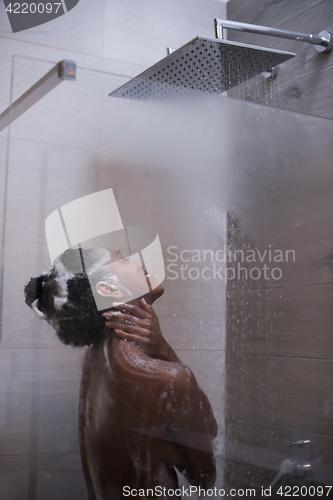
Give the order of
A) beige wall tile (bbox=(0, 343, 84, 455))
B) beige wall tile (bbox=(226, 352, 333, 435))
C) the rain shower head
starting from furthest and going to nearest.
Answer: the rain shower head
beige wall tile (bbox=(226, 352, 333, 435))
beige wall tile (bbox=(0, 343, 84, 455))

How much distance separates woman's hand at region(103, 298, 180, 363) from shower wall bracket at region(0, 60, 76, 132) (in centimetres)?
45

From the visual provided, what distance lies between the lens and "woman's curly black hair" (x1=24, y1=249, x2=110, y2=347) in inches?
37.9

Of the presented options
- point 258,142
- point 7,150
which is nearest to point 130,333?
point 7,150

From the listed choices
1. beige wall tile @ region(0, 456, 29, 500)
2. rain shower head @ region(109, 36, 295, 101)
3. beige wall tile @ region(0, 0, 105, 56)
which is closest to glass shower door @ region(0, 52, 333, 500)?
beige wall tile @ region(0, 456, 29, 500)

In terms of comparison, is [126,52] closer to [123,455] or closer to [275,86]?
[275,86]

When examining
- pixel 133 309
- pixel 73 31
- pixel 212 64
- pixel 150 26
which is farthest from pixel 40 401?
pixel 150 26

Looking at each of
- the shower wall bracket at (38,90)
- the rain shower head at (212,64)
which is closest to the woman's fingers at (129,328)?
the shower wall bracket at (38,90)

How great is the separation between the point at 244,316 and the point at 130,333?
30 cm

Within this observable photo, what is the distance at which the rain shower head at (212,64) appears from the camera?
1.30m

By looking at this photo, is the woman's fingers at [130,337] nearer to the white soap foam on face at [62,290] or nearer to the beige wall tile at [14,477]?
the white soap foam on face at [62,290]

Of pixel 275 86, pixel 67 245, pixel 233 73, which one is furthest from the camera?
pixel 275 86

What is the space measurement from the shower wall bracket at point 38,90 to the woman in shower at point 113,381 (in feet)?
1.01

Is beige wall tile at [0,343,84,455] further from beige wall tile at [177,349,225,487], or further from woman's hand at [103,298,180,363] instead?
beige wall tile at [177,349,225,487]

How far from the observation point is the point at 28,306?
0.98m
